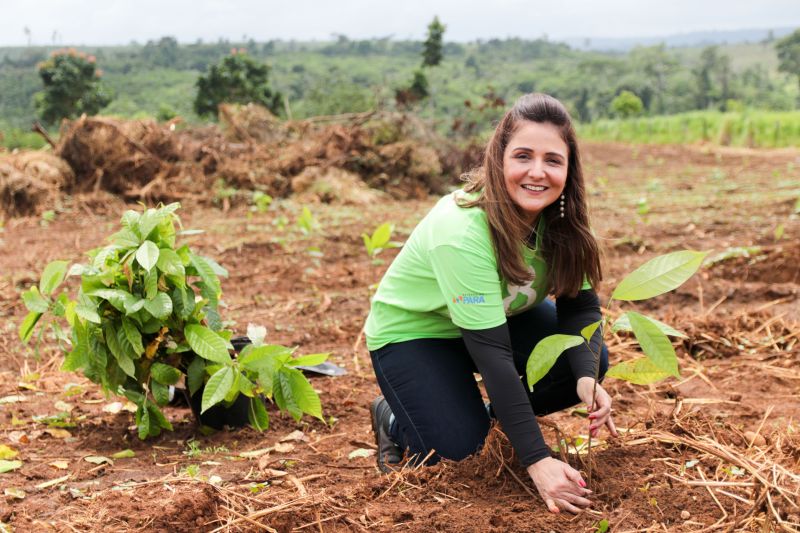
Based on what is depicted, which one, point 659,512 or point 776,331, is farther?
point 776,331

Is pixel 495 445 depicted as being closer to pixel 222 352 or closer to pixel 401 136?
pixel 222 352

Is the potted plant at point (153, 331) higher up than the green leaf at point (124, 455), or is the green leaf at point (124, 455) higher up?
the potted plant at point (153, 331)

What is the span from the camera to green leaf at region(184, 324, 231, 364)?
2.29 meters

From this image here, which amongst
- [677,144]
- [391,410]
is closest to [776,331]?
[391,410]

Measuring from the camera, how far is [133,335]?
2.30m

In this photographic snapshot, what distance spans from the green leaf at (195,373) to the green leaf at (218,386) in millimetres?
209

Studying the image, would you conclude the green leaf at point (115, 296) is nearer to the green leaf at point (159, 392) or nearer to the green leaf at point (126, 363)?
the green leaf at point (126, 363)

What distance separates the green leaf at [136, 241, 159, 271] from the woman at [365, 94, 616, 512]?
676 mm

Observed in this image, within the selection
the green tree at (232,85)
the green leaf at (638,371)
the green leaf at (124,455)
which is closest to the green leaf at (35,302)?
the green leaf at (124,455)

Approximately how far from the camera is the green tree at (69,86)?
65.4ft

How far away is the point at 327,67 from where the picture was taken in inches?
1994

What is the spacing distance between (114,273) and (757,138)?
18490 mm

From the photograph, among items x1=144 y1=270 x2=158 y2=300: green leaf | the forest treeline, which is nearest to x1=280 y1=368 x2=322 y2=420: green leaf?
x1=144 y1=270 x2=158 y2=300: green leaf

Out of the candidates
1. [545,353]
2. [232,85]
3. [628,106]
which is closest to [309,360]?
[545,353]
